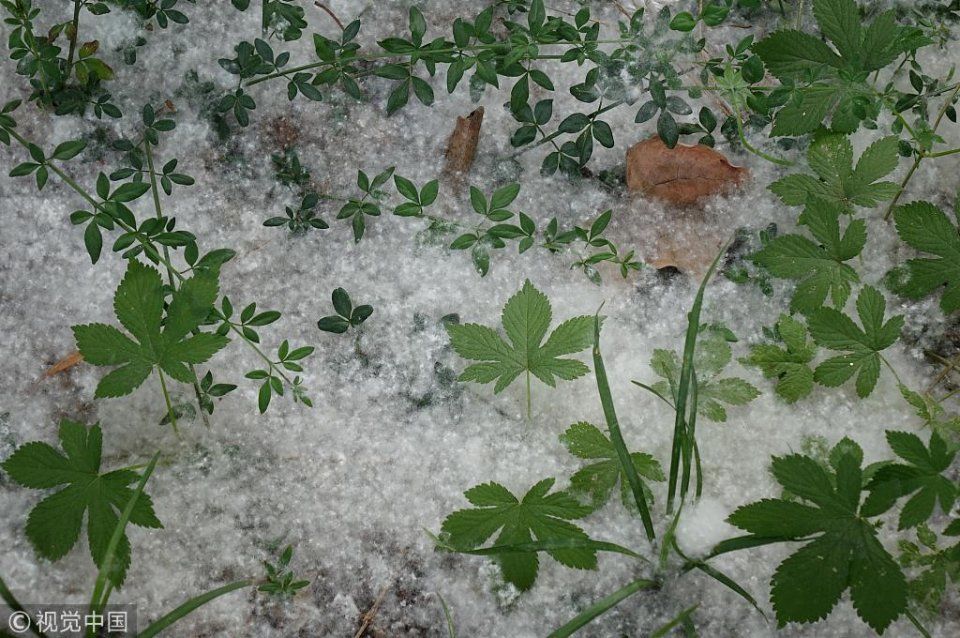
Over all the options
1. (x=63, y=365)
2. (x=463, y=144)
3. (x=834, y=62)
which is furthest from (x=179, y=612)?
(x=834, y=62)

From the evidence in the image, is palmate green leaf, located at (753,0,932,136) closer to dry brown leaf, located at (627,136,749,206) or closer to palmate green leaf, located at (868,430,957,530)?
dry brown leaf, located at (627,136,749,206)

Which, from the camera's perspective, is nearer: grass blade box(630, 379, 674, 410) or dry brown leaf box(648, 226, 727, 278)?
grass blade box(630, 379, 674, 410)

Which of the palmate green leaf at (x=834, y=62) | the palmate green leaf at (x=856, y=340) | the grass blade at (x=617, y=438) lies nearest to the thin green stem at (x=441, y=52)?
the palmate green leaf at (x=834, y=62)

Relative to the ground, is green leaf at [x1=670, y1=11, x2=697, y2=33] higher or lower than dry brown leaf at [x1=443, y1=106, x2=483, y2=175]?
higher

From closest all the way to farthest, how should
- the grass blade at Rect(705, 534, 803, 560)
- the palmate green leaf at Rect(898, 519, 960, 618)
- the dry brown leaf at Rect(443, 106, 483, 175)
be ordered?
the grass blade at Rect(705, 534, 803, 560), the palmate green leaf at Rect(898, 519, 960, 618), the dry brown leaf at Rect(443, 106, 483, 175)

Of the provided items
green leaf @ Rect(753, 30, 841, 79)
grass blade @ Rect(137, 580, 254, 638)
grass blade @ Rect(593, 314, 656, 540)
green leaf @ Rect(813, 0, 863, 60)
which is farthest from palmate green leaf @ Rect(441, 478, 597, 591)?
green leaf @ Rect(813, 0, 863, 60)

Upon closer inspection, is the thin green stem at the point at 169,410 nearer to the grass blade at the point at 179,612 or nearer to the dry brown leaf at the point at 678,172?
the grass blade at the point at 179,612

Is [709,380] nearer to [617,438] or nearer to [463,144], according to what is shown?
[617,438]
